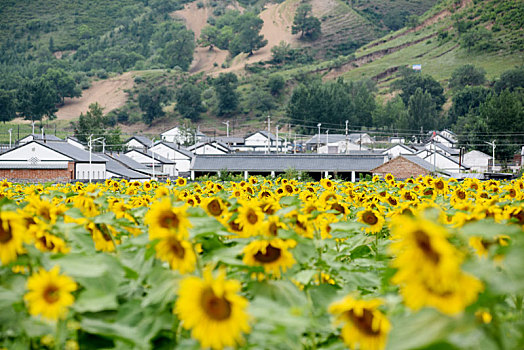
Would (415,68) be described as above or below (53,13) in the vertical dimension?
below

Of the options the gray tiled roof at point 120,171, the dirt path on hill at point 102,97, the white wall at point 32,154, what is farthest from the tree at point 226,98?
the white wall at point 32,154

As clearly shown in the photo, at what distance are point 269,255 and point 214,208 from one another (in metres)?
0.83

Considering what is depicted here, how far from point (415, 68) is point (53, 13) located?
126 metres

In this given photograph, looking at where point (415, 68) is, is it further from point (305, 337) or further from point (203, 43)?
point (305, 337)

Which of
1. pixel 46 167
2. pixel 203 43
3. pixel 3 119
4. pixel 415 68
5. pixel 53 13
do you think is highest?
pixel 53 13

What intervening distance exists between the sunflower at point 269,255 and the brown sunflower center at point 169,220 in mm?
235

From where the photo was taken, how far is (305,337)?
2016 mm

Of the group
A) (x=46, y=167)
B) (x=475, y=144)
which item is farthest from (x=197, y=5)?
(x=46, y=167)

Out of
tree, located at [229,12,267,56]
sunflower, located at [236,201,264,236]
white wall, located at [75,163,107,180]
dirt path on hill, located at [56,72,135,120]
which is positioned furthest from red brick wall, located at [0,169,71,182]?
tree, located at [229,12,267,56]

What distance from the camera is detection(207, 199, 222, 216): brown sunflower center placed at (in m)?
2.70

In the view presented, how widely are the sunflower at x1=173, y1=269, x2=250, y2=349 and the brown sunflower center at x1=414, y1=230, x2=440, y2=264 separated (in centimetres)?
41

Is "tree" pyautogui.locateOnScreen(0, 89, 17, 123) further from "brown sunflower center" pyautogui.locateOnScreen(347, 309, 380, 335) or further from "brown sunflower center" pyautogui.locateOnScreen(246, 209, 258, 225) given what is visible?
"brown sunflower center" pyautogui.locateOnScreen(347, 309, 380, 335)

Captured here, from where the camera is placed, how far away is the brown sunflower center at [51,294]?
151cm

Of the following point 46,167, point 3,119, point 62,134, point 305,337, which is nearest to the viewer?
point 305,337
